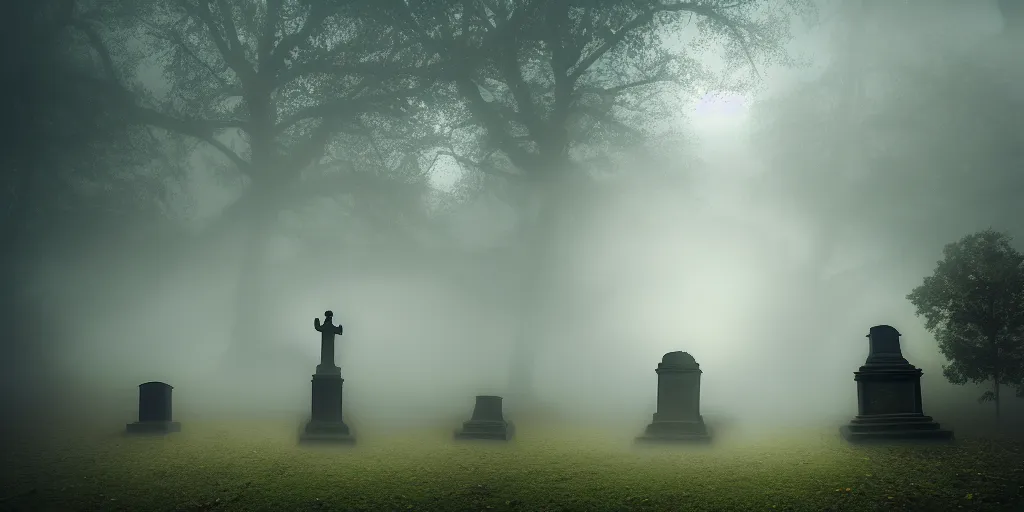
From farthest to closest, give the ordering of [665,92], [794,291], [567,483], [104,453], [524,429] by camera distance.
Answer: [794,291]
[665,92]
[524,429]
[104,453]
[567,483]

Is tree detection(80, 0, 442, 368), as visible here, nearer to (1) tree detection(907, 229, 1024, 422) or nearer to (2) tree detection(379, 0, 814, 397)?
(2) tree detection(379, 0, 814, 397)

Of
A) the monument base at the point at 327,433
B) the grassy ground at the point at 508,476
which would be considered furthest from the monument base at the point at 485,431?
the monument base at the point at 327,433

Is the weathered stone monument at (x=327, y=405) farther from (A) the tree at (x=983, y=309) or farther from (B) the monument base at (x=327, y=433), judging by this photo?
(A) the tree at (x=983, y=309)

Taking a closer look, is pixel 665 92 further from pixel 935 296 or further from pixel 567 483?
pixel 567 483

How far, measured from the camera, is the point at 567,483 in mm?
12438

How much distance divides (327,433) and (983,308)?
15085mm

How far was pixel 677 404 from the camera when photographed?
16.8 meters

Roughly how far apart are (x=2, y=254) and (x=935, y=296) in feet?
102

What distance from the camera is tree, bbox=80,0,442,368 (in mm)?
28141

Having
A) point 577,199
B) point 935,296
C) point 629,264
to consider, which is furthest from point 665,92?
point 935,296

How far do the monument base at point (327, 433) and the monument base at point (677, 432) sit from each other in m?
6.07

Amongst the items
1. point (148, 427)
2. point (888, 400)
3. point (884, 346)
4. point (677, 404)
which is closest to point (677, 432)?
point (677, 404)

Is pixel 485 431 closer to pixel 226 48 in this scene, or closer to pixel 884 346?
pixel 884 346

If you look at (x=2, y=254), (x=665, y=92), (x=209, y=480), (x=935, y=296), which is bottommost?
(x=209, y=480)
